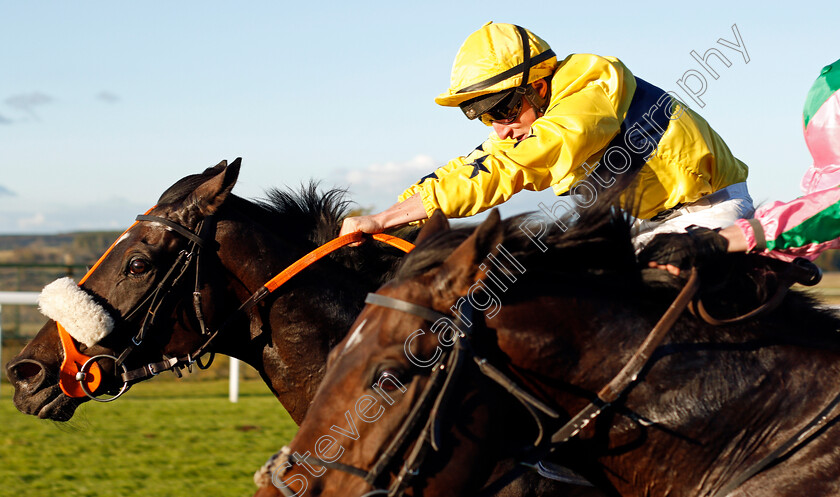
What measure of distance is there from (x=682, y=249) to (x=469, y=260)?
626mm

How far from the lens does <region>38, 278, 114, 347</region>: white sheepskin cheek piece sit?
318cm

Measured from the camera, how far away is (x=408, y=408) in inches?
71.6

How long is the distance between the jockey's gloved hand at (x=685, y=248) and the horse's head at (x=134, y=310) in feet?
5.90

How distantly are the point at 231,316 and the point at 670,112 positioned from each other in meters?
1.81

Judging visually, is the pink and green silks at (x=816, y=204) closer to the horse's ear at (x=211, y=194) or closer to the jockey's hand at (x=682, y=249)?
the jockey's hand at (x=682, y=249)

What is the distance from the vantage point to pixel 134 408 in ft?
29.0

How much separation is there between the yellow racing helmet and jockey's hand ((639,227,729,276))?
888mm

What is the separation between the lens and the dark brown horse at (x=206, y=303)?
3.26 metres

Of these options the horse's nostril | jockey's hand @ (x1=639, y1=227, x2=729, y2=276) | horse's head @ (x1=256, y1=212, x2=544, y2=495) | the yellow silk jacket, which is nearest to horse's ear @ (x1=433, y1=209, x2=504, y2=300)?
horse's head @ (x1=256, y1=212, x2=544, y2=495)

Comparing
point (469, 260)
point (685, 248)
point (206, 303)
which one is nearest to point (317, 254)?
point (206, 303)

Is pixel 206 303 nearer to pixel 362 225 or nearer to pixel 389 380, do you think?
pixel 362 225

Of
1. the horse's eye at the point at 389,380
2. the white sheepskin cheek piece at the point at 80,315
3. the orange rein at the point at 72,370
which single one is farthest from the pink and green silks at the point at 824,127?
the orange rein at the point at 72,370

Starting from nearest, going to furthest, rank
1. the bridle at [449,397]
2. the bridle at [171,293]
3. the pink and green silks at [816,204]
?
1. the bridle at [449,397]
2. the pink and green silks at [816,204]
3. the bridle at [171,293]

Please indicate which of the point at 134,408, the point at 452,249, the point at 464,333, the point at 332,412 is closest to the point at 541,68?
the point at 452,249
